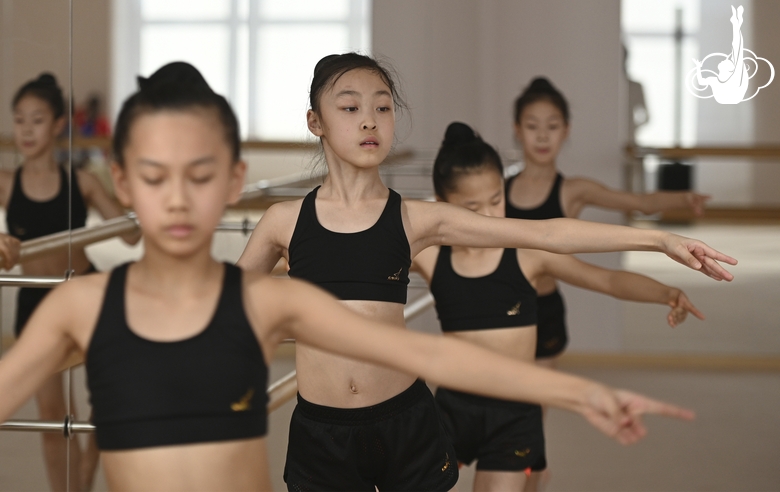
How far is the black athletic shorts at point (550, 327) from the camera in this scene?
119 inches

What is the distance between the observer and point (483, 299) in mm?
2246

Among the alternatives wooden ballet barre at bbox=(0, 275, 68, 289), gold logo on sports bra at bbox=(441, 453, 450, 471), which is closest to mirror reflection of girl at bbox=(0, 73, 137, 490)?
wooden ballet barre at bbox=(0, 275, 68, 289)

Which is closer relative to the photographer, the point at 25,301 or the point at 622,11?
the point at 25,301

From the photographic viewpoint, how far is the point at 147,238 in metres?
1.18

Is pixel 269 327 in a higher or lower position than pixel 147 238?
lower

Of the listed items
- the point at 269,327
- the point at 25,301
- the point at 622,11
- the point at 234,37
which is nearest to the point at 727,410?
the point at 622,11

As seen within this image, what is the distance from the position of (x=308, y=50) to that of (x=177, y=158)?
8.67 ft

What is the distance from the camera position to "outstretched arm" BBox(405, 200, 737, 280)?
1.65 metres

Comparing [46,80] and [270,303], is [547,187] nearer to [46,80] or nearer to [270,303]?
[46,80]

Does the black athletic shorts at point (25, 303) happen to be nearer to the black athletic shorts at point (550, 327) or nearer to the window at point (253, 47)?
the window at point (253, 47)

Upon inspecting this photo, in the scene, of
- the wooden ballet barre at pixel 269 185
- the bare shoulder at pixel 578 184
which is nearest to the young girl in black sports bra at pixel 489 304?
the wooden ballet barre at pixel 269 185

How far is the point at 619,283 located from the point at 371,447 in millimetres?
692

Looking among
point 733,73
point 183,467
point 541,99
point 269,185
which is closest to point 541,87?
point 541,99

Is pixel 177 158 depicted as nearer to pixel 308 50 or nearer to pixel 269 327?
pixel 269 327
